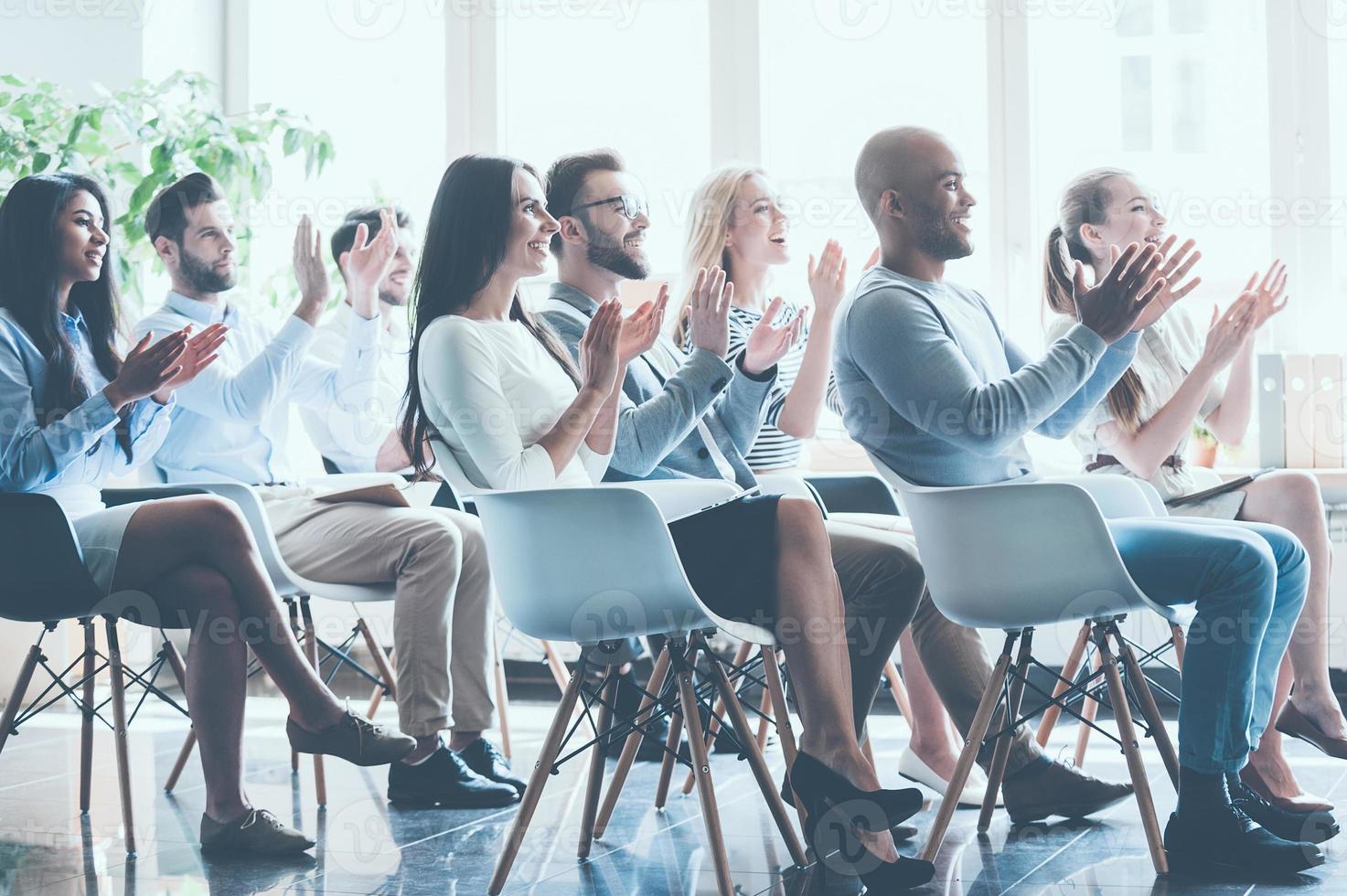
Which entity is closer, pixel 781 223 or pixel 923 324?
pixel 923 324

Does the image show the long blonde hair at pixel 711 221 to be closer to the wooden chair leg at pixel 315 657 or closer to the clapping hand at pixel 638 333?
the clapping hand at pixel 638 333

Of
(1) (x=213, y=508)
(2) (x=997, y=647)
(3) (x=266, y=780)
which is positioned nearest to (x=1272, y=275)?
(2) (x=997, y=647)

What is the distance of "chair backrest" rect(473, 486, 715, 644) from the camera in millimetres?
2006

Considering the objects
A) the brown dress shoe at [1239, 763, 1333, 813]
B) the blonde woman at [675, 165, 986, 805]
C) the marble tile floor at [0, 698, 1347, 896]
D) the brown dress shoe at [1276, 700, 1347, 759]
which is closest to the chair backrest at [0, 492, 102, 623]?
the marble tile floor at [0, 698, 1347, 896]

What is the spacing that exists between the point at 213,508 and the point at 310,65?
3071 mm

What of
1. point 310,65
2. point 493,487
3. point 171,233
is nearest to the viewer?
point 493,487

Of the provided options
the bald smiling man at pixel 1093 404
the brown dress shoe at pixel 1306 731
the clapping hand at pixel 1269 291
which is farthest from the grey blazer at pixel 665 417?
the brown dress shoe at pixel 1306 731

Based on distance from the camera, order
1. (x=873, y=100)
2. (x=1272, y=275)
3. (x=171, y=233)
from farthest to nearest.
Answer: (x=873, y=100) < (x=171, y=233) < (x=1272, y=275)

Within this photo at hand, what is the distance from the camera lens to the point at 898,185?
93.3 inches

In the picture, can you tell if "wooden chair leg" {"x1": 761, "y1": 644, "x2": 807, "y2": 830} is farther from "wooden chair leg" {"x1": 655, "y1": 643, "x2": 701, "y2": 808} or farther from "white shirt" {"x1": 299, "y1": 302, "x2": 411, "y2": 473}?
"white shirt" {"x1": 299, "y1": 302, "x2": 411, "y2": 473}

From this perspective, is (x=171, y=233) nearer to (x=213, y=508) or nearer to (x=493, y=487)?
(x=213, y=508)

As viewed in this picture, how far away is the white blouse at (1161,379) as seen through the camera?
9.39ft

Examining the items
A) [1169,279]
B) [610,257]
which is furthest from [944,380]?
[610,257]

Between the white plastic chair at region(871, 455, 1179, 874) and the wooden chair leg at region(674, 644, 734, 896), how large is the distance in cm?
36
